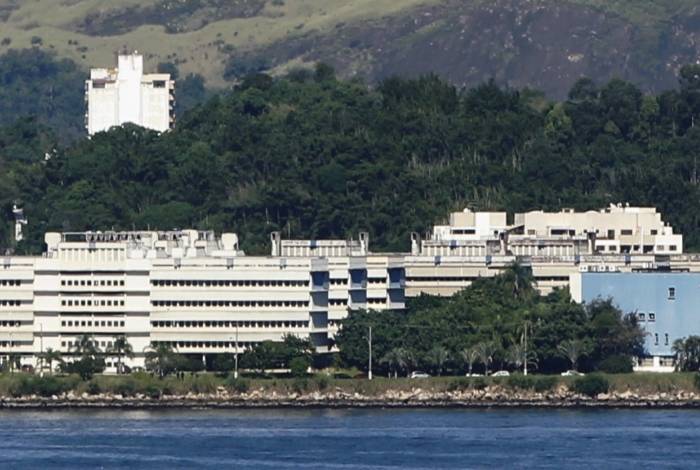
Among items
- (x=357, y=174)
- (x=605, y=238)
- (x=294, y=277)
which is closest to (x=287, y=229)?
(x=357, y=174)

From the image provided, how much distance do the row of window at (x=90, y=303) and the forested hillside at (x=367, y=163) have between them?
24.0m

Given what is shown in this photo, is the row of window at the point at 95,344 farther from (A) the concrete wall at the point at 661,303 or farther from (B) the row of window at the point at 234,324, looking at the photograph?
(A) the concrete wall at the point at 661,303

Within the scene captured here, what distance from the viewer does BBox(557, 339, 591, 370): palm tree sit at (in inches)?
4237

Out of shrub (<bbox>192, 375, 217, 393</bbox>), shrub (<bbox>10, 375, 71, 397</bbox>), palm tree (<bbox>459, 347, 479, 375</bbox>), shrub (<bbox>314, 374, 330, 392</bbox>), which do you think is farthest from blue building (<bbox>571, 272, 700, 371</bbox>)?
shrub (<bbox>10, 375, 71, 397</bbox>)

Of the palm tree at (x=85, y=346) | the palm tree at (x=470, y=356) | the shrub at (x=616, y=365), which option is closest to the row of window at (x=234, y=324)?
the palm tree at (x=85, y=346)

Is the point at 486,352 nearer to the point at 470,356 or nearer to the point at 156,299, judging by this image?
the point at 470,356

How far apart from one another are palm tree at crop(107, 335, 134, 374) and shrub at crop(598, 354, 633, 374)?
16.9 metres

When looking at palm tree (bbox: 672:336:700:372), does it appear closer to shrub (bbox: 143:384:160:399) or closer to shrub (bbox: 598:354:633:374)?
shrub (bbox: 598:354:633:374)

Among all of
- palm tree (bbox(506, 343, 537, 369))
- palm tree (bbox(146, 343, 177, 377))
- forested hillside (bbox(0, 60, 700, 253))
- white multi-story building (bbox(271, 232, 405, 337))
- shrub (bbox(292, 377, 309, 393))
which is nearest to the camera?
shrub (bbox(292, 377, 309, 393))

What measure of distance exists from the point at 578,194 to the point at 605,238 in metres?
15.6

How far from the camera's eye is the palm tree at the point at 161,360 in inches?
4257

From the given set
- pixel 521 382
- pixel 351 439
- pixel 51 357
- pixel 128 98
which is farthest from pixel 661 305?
pixel 128 98

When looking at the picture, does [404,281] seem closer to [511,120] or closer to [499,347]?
[499,347]

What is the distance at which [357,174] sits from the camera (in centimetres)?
14800
